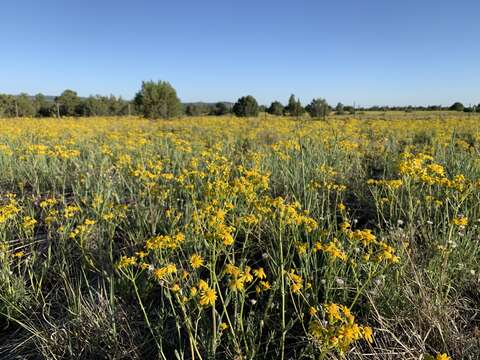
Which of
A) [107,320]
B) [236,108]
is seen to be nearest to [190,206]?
[107,320]

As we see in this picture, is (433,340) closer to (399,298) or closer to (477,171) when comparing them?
(399,298)

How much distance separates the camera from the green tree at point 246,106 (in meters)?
31.2

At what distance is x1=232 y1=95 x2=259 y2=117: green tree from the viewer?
102 ft

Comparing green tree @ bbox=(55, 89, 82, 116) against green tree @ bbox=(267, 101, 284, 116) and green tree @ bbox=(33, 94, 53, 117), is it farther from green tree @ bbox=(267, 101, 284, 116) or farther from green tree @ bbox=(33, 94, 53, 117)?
green tree @ bbox=(267, 101, 284, 116)

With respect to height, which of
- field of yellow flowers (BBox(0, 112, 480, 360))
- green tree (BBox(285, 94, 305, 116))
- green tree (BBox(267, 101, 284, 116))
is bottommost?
field of yellow flowers (BBox(0, 112, 480, 360))

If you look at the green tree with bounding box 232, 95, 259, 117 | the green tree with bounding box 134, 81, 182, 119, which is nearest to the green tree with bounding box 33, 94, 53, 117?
the green tree with bounding box 134, 81, 182, 119

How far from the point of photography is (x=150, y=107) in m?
23.6

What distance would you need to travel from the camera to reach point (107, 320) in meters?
1.81

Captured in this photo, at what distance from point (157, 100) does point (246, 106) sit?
1124cm

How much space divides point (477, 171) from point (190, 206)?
3051 millimetres

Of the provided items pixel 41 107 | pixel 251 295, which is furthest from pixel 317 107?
pixel 41 107

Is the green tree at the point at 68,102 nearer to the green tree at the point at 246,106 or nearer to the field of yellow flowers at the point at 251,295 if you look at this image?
the green tree at the point at 246,106

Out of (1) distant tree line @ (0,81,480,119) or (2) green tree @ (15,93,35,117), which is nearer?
(1) distant tree line @ (0,81,480,119)

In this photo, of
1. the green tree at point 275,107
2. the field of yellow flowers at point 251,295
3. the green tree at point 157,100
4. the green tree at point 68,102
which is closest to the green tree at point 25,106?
the green tree at point 68,102
